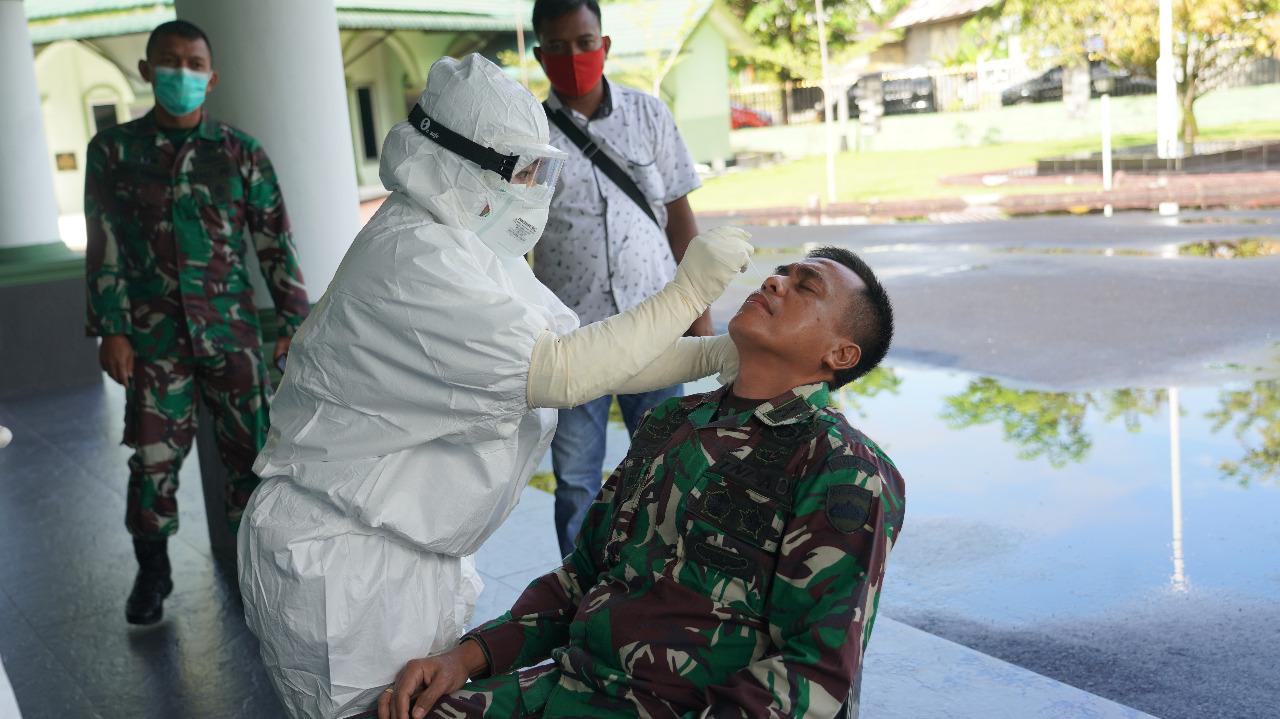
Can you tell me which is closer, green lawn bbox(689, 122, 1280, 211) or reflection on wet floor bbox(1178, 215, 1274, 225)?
reflection on wet floor bbox(1178, 215, 1274, 225)

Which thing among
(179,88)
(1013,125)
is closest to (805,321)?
(179,88)

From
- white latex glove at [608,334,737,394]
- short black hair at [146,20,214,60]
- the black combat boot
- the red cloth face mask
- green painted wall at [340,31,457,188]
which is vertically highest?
green painted wall at [340,31,457,188]

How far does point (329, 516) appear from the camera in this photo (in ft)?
6.77

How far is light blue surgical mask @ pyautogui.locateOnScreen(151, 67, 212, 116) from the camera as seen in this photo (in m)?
Result: 3.82

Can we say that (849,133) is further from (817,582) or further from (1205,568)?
(817,582)

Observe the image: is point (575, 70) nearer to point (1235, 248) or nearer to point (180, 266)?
point (180, 266)

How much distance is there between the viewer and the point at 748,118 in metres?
32.5

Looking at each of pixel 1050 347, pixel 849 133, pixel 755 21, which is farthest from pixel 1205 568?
pixel 755 21

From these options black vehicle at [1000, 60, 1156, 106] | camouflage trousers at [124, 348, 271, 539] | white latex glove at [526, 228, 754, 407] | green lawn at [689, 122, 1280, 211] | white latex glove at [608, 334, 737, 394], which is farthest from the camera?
black vehicle at [1000, 60, 1156, 106]

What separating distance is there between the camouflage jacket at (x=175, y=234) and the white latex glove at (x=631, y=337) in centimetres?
227

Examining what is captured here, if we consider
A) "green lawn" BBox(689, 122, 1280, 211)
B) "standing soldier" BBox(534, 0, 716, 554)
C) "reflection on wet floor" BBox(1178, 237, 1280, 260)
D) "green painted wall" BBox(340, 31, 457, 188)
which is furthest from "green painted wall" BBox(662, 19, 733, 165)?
"standing soldier" BBox(534, 0, 716, 554)

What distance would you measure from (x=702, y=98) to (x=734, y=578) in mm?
26490

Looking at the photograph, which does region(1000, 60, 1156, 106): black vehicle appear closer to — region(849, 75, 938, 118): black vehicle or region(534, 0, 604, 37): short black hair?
region(849, 75, 938, 118): black vehicle

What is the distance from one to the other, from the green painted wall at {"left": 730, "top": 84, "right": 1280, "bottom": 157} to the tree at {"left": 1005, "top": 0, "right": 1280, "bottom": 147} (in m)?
1.37
